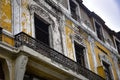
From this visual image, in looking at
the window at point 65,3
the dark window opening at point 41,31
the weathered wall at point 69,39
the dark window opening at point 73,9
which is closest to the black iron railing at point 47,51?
the weathered wall at point 69,39

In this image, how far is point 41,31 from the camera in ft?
41.5

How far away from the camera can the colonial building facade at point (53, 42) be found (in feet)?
32.1

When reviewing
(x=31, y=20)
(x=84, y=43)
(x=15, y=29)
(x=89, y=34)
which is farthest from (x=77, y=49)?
(x=15, y=29)

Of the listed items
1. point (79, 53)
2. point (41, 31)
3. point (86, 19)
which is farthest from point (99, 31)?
point (41, 31)

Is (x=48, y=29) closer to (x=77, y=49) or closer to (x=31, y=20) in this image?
(x=31, y=20)

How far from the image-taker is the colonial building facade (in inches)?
385

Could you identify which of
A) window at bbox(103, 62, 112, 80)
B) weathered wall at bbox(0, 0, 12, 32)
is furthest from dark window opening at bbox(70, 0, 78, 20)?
weathered wall at bbox(0, 0, 12, 32)

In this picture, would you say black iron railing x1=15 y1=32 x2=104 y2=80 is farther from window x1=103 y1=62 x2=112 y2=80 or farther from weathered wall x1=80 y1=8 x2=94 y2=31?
weathered wall x1=80 y1=8 x2=94 y2=31

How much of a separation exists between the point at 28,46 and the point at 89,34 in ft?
23.4

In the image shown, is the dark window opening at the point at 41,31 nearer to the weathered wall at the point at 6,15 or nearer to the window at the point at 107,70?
the weathered wall at the point at 6,15

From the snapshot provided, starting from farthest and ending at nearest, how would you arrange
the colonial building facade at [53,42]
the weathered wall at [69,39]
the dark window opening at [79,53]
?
the dark window opening at [79,53]
the weathered wall at [69,39]
the colonial building facade at [53,42]

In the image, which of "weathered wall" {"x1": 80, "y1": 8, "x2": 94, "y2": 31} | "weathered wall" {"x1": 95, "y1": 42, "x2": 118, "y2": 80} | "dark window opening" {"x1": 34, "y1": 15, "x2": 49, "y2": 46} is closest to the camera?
"dark window opening" {"x1": 34, "y1": 15, "x2": 49, "y2": 46}

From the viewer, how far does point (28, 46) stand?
10.1 m

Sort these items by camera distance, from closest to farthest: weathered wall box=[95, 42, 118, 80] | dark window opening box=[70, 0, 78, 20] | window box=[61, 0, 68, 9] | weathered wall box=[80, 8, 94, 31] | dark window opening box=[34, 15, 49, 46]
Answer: dark window opening box=[34, 15, 49, 46] < window box=[61, 0, 68, 9] < dark window opening box=[70, 0, 78, 20] < weathered wall box=[95, 42, 118, 80] < weathered wall box=[80, 8, 94, 31]
